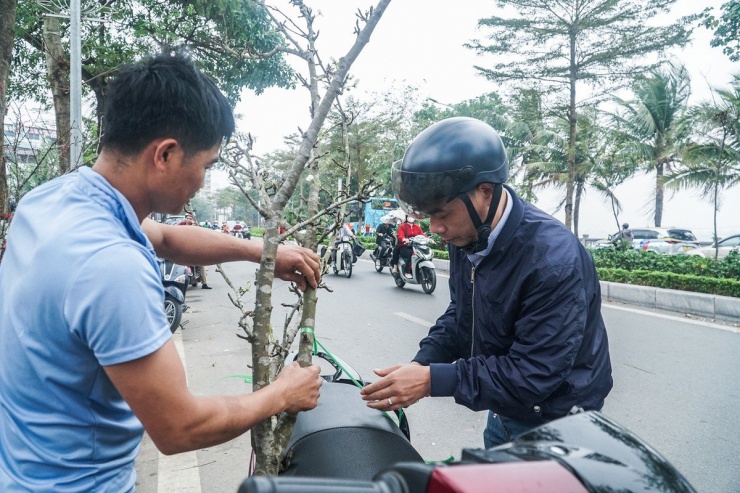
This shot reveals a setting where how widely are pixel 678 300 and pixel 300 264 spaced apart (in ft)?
26.8

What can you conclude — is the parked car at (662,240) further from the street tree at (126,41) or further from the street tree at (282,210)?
the street tree at (282,210)

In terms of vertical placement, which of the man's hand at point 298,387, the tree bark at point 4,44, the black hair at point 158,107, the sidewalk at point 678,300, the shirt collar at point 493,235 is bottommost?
the sidewalk at point 678,300

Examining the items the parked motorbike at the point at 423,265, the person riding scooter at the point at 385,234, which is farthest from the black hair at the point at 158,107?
the person riding scooter at the point at 385,234

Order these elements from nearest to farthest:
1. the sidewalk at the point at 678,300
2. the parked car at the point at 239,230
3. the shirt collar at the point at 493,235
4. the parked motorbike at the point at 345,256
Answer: the shirt collar at the point at 493,235 → the sidewalk at the point at 678,300 → the parked motorbike at the point at 345,256 → the parked car at the point at 239,230

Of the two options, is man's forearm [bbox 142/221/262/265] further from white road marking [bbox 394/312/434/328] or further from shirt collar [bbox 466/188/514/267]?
white road marking [bbox 394/312/434/328]

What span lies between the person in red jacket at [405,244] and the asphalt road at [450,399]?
129 centimetres

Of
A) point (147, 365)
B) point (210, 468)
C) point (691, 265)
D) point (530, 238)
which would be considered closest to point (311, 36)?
point (530, 238)

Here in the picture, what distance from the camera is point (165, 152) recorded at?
1.10 meters

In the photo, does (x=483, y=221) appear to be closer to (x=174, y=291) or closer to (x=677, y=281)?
(x=174, y=291)

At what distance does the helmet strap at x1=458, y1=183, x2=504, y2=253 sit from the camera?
1547mm

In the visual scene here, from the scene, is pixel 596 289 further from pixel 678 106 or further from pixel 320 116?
pixel 678 106

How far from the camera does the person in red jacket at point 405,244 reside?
404 inches

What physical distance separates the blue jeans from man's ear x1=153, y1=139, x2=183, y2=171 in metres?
1.18

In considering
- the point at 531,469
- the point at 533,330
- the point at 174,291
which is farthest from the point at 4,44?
the point at 531,469
